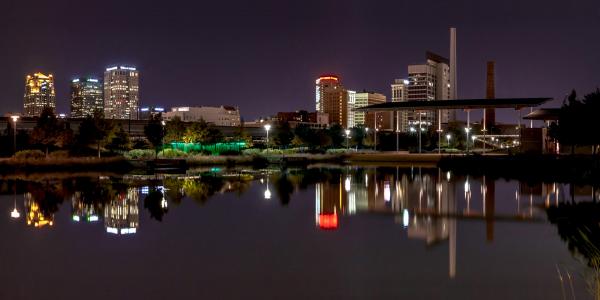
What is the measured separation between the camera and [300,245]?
11.3m

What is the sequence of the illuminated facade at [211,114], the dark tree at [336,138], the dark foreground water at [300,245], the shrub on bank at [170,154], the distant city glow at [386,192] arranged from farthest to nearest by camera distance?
the illuminated facade at [211,114]
the dark tree at [336,138]
the shrub on bank at [170,154]
the distant city glow at [386,192]
the dark foreground water at [300,245]

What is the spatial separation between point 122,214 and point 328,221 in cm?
552

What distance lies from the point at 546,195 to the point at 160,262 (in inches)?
570

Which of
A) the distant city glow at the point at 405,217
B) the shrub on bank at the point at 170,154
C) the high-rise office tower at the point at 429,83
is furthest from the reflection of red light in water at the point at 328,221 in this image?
the high-rise office tower at the point at 429,83

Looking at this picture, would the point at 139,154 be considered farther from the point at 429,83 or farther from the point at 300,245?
the point at 429,83

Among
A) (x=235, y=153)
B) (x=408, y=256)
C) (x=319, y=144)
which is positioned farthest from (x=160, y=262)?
(x=319, y=144)

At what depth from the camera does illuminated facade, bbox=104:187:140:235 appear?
1349 centimetres

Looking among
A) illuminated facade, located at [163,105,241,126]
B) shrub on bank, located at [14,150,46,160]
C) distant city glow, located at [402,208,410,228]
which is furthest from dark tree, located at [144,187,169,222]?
illuminated facade, located at [163,105,241,126]

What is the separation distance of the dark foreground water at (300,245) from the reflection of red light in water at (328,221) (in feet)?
0.15

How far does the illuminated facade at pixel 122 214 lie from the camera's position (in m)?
13.5

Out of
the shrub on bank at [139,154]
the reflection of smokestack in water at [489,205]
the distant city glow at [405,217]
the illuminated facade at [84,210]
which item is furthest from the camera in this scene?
the shrub on bank at [139,154]

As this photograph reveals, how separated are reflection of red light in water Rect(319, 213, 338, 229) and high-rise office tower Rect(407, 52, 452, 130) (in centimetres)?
14744

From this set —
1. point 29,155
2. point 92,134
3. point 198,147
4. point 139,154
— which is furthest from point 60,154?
point 198,147

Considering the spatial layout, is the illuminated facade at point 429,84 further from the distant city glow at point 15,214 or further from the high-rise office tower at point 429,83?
the distant city glow at point 15,214
